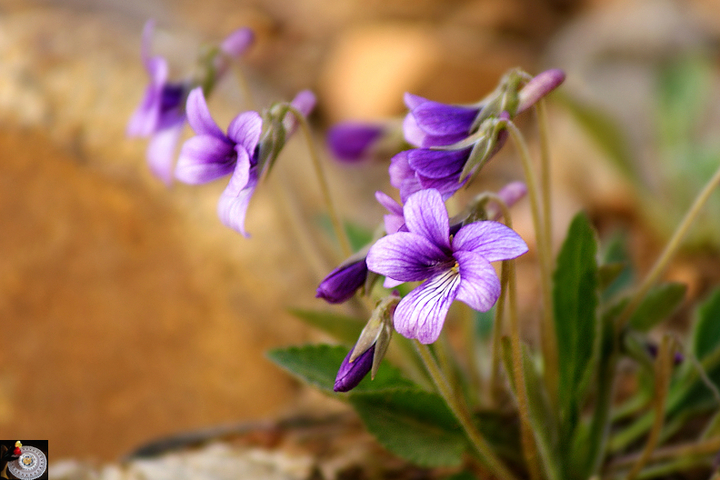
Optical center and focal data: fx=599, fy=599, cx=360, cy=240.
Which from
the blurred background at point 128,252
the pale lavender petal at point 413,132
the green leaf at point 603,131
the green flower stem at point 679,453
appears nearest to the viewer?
the pale lavender petal at point 413,132

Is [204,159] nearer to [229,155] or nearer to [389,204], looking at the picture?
[229,155]

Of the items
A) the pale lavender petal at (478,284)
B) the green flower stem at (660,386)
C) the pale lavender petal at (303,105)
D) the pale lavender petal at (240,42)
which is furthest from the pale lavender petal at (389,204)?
the pale lavender petal at (240,42)

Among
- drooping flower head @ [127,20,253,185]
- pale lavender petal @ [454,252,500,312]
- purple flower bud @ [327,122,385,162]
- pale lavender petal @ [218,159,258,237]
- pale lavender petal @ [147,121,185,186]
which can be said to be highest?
drooping flower head @ [127,20,253,185]

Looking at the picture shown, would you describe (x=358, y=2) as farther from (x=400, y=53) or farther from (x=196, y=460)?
(x=196, y=460)

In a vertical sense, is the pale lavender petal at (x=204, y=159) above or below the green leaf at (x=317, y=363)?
above

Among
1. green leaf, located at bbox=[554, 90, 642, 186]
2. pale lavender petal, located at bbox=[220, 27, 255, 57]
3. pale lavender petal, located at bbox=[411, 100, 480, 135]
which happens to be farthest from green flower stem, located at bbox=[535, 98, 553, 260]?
green leaf, located at bbox=[554, 90, 642, 186]

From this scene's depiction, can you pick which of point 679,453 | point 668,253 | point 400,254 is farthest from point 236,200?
point 679,453

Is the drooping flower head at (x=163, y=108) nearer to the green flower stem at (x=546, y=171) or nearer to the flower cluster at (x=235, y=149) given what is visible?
the flower cluster at (x=235, y=149)

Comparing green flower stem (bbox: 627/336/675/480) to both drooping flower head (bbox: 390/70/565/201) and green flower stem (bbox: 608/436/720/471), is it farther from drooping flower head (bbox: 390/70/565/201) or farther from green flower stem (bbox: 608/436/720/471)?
drooping flower head (bbox: 390/70/565/201)
